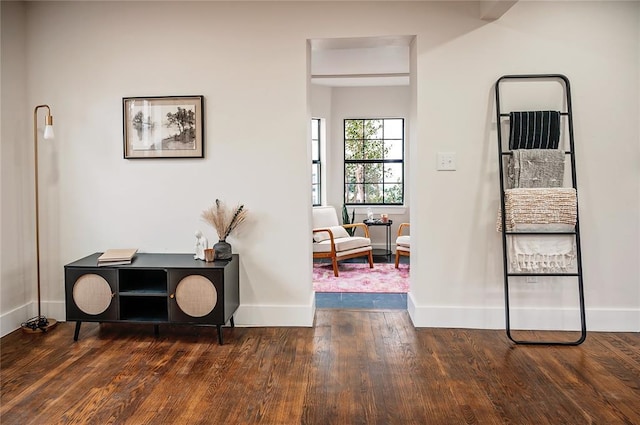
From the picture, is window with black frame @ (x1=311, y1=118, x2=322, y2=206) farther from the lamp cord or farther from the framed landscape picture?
the lamp cord

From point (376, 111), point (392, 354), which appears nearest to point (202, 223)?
point (392, 354)

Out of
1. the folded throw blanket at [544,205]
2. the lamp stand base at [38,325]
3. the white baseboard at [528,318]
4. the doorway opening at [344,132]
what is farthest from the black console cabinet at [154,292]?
the doorway opening at [344,132]

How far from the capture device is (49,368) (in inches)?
102

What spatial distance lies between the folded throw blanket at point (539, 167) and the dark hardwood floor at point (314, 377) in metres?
1.06

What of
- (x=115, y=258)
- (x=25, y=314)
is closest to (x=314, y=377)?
(x=115, y=258)

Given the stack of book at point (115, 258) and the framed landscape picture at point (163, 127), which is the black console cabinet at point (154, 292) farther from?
the framed landscape picture at point (163, 127)

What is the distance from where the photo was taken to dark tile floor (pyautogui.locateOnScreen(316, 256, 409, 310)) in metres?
3.83

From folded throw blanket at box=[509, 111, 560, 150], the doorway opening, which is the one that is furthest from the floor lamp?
the doorway opening

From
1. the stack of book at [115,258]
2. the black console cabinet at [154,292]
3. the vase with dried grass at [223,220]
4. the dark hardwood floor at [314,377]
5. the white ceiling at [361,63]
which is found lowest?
the dark hardwood floor at [314,377]

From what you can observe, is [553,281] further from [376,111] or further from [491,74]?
[376,111]

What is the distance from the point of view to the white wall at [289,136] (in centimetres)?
312

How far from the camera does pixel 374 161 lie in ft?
23.0

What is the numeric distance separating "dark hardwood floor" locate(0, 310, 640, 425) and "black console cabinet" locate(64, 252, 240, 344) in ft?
0.54

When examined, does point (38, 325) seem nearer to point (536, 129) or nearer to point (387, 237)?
point (536, 129)
